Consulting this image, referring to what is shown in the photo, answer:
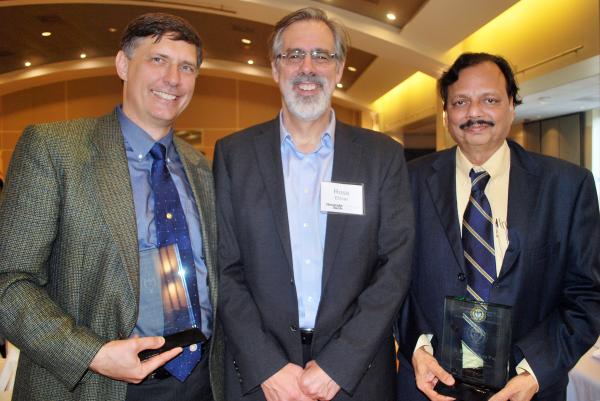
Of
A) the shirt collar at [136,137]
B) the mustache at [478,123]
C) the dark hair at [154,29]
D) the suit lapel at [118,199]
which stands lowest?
the suit lapel at [118,199]

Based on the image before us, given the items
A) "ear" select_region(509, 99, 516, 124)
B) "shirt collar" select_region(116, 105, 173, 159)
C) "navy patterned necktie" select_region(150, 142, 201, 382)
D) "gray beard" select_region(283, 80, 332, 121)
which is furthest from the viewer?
"ear" select_region(509, 99, 516, 124)

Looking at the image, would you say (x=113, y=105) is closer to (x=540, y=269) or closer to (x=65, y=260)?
(x=65, y=260)

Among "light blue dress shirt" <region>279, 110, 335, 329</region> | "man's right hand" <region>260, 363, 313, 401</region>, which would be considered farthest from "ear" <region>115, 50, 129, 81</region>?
"man's right hand" <region>260, 363, 313, 401</region>

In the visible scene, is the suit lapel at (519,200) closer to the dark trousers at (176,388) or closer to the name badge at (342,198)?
the name badge at (342,198)

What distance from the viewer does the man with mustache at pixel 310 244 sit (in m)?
1.60

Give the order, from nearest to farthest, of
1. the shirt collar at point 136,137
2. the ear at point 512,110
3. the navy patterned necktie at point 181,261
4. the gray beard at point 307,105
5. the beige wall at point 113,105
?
the navy patterned necktie at point 181,261 < the shirt collar at point 136,137 < the gray beard at point 307,105 < the ear at point 512,110 < the beige wall at point 113,105

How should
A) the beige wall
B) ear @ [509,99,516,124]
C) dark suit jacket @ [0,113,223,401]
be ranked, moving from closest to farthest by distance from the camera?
1. dark suit jacket @ [0,113,223,401]
2. ear @ [509,99,516,124]
3. the beige wall

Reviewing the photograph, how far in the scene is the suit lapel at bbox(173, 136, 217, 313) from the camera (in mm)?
1738

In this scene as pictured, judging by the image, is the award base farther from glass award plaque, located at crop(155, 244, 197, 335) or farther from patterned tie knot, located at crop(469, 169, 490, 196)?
glass award plaque, located at crop(155, 244, 197, 335)

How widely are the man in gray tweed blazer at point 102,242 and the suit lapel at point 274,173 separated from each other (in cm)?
28

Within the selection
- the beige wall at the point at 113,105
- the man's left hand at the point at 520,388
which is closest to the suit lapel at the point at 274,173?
the man's left hand at the point at 520,388

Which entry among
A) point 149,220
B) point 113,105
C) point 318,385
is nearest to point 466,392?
point 318,385

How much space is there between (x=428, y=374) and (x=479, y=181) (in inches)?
31.2

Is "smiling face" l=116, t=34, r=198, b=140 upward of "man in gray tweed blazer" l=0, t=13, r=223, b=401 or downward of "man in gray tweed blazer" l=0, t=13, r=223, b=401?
upward
